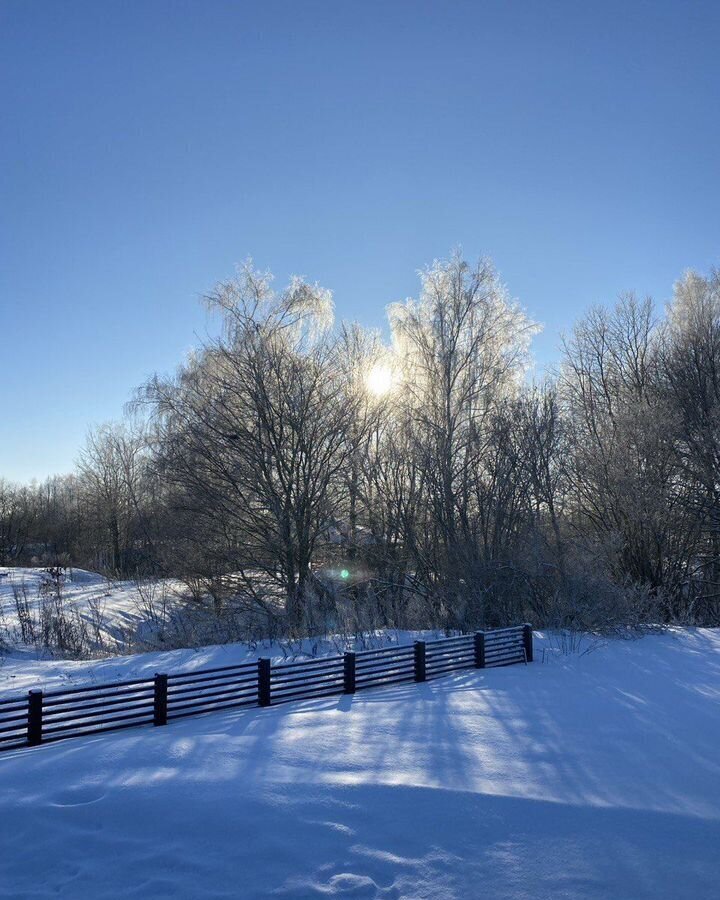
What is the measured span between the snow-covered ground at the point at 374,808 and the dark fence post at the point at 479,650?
3907 millimetres

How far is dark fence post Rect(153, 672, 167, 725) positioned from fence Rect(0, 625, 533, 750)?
15mm

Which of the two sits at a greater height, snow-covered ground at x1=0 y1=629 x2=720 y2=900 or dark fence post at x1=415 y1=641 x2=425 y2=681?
dark fence post at x1=415 y1=641 x2=425 y2=681

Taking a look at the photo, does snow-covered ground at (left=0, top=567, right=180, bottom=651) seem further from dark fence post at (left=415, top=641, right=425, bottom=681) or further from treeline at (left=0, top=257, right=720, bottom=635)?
dark fence post at (left=415, top=641, right=425, bottom=681)

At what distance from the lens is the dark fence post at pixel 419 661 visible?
13.3m

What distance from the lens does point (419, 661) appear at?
43.7 ft

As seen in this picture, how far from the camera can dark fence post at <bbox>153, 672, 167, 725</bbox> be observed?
10.3m

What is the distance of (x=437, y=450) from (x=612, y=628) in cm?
817

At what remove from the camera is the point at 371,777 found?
7.52m

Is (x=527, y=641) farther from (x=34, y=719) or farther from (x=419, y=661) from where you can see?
(x=34, y=719)

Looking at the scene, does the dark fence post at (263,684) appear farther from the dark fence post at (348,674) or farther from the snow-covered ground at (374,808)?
the dark fence post at (348,674)

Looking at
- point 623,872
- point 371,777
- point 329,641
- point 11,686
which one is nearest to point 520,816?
point 623,872

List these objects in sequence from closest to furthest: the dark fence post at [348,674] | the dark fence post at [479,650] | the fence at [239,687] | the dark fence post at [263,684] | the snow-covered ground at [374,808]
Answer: the snow-covered ground at [374,808], the fence at [239,687], the dark fence post at [263,684], the dark fence post at [348,674], the dark fence post at [479,650]

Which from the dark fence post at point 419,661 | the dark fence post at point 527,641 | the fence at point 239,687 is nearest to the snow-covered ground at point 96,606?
the fence at point 239,687

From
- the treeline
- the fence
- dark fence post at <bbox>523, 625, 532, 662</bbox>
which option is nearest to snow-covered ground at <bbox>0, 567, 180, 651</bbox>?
the treeline
